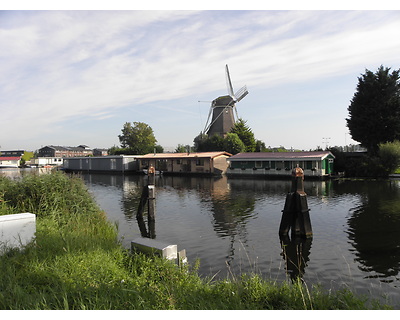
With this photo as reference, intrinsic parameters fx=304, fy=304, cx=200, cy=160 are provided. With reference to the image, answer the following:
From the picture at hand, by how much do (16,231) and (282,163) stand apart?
36978mm

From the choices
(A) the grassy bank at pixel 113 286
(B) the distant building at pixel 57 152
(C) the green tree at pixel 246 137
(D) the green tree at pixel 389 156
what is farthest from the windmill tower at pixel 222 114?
(B) the distant building at pixel 57 152

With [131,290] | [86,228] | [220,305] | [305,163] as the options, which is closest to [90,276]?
[131,290]

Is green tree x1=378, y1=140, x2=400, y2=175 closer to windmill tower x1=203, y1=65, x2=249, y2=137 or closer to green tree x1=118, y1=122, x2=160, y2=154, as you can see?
windmill tower x1=203, y1=65, x2=249, y2=137

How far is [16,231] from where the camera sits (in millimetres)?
7344

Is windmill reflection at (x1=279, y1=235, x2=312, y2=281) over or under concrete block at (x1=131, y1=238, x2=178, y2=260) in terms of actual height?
under

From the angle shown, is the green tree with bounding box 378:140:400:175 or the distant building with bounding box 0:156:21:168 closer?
the green tree with bounding box 378:140:400:175

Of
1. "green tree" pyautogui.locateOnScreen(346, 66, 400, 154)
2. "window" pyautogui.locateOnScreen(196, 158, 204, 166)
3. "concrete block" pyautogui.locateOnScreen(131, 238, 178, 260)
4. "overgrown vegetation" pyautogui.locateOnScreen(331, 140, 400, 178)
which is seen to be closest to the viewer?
"concrete block" pyautogui.locateOnScreen(131, 238, 178, 260)

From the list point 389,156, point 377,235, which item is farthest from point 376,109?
point 377,235

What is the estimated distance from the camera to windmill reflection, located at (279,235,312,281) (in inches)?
369

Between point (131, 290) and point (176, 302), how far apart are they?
32.7 inches

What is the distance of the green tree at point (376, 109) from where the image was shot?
128 ft

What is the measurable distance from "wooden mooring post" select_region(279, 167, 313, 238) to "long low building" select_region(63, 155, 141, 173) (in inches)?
1760

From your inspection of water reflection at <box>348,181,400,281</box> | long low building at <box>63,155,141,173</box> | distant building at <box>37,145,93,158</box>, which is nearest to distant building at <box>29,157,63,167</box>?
distant building at <box>37,145,93,158</box>

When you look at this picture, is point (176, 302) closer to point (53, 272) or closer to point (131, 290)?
point (131, 290)
